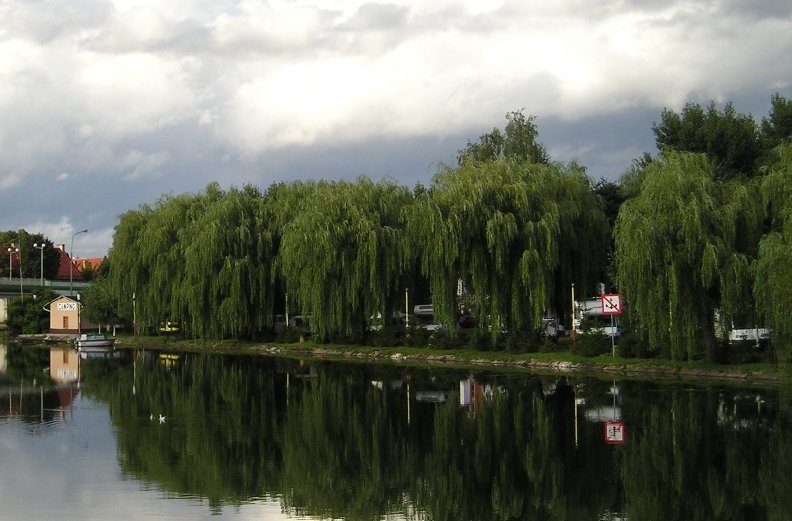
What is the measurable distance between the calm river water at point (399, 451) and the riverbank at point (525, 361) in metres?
3.05

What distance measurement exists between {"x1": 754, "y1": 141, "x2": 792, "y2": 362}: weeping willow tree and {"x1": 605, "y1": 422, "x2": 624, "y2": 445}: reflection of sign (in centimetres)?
917

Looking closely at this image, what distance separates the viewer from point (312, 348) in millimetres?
61469

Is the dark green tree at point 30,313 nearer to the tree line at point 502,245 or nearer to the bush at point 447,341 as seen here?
the tree line at point 502,245

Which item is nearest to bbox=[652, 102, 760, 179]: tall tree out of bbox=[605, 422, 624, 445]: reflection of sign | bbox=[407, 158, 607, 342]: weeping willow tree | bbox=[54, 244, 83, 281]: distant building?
bbox=[407, 158, 607, 342]: weeping willow tree

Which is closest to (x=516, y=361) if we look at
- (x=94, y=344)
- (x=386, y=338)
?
(x=386, y=338)

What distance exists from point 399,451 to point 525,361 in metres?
25.8

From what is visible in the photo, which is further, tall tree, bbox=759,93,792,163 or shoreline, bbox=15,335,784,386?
tall tree, bbox=759,93,792,163

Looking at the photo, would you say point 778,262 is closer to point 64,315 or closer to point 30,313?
point 64,315

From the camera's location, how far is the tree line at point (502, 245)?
38.3 meters

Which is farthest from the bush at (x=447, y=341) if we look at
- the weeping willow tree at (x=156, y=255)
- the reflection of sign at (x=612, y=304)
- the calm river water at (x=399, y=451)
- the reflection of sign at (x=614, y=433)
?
the reflection of sign at (x=614, y=433)

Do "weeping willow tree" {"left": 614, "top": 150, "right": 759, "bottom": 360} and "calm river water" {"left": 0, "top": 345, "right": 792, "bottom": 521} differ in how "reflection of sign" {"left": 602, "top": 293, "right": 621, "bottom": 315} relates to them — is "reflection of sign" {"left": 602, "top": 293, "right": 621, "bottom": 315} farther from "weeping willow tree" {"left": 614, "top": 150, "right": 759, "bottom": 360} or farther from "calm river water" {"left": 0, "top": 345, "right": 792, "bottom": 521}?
"calm river water" {"left": 0, "top": 345, "right": 792, "bottom": 521}

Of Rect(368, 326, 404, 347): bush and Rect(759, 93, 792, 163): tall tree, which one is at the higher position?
Rect(759, 93, 792, 163): tall tree

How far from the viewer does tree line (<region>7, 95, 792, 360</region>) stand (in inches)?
1507

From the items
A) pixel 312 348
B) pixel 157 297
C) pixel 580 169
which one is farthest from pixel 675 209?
pixel 157 297
